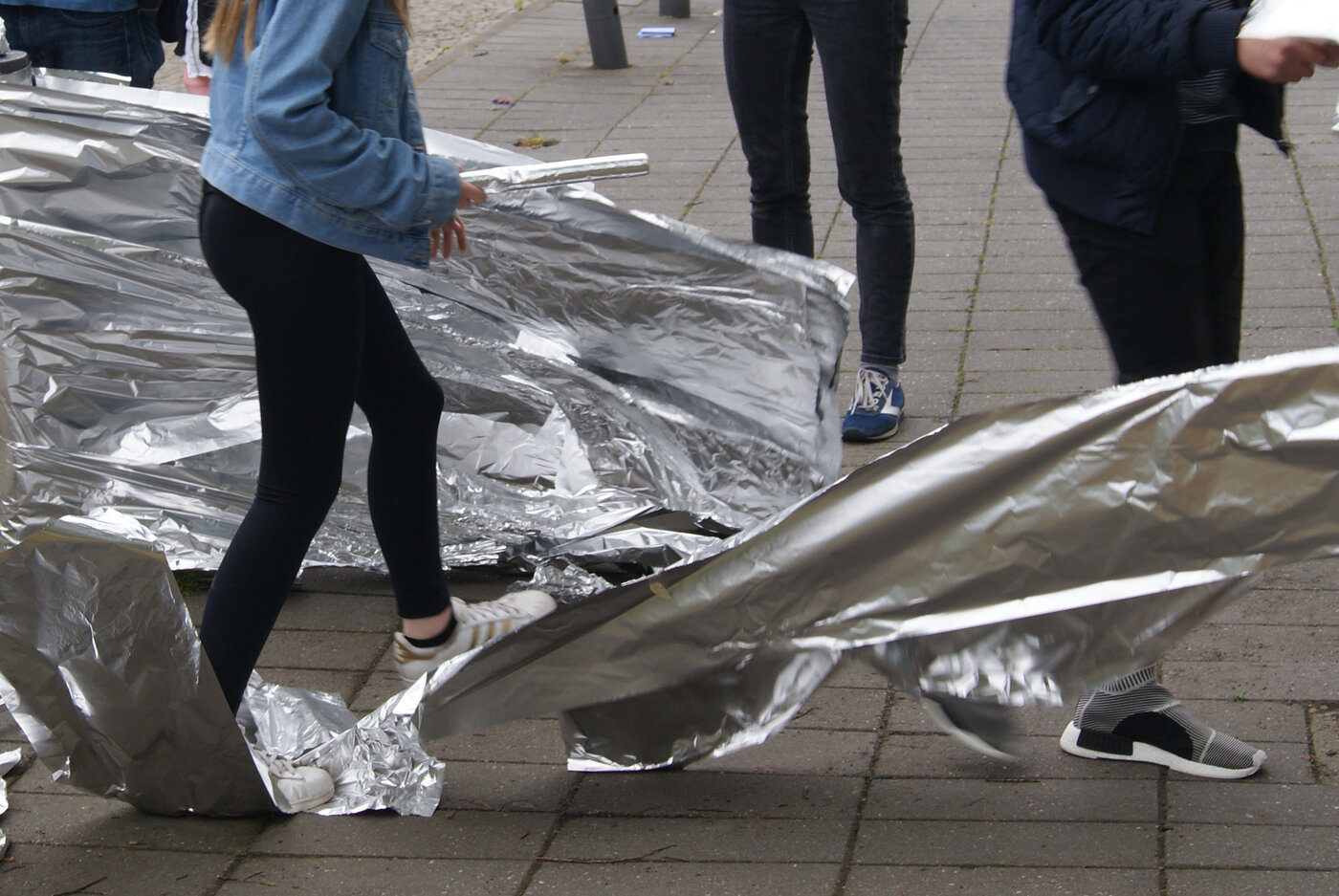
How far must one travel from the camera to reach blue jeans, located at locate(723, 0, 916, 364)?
3.57m

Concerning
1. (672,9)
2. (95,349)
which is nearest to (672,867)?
(95,349)

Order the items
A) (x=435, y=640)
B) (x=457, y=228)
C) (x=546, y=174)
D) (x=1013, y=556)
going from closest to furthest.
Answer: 1. (x=1013, y=556)
2. (x=457, y=228)
3. (x=546, y=174)
4. (x=435, y=640)

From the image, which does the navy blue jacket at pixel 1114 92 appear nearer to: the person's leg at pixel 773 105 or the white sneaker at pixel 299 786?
the person's leg at pixel 773 105

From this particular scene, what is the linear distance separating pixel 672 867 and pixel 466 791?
432 mm

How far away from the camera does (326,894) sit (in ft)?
7.28

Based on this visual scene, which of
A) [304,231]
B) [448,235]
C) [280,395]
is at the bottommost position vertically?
[280,395]

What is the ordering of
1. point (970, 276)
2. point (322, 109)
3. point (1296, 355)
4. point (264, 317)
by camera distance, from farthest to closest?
point (970, 276) < point (264, 317) < point (322, 109) < point (1296, 355)

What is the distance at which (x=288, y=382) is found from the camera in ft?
7.76

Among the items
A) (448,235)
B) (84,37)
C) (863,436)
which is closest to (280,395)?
(448,235)

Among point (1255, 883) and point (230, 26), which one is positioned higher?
point (230, 26)

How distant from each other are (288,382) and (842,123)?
5.93ft

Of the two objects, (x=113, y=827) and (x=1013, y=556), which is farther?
(x=113, y=827)

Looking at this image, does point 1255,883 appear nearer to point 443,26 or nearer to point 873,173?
point 873,173

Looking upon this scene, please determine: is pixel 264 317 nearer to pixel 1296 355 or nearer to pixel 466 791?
pixel 466 791
